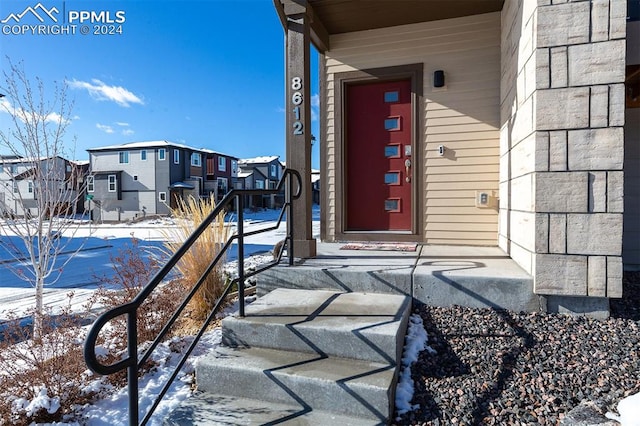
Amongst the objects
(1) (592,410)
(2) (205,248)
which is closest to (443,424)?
(1) (592,410)

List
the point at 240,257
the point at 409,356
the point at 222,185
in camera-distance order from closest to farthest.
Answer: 1. the point at 409,356
2. the point at 240,257
3. the point at 222,185

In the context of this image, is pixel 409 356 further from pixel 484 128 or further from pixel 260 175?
pixel 260 175

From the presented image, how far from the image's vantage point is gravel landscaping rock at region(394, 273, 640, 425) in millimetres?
1608

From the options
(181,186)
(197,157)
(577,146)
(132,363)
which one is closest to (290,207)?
(132,363)

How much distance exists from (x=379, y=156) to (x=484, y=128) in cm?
120

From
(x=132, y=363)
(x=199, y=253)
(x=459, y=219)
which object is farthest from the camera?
(x=459, y=219)

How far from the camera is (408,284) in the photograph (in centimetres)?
260

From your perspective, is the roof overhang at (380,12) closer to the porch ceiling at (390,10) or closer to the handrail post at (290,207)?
the porch ceiling at (390,10)

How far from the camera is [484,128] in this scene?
152 inches

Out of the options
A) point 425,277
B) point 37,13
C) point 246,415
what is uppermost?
point 37,13

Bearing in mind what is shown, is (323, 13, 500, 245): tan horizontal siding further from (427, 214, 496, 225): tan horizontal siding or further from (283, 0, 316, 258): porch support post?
(283, 0, 316, 258): porch support post

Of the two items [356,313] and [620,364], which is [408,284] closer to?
[356,313]

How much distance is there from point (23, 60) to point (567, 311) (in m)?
5.31

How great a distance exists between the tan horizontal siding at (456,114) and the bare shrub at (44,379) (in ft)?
11.3
